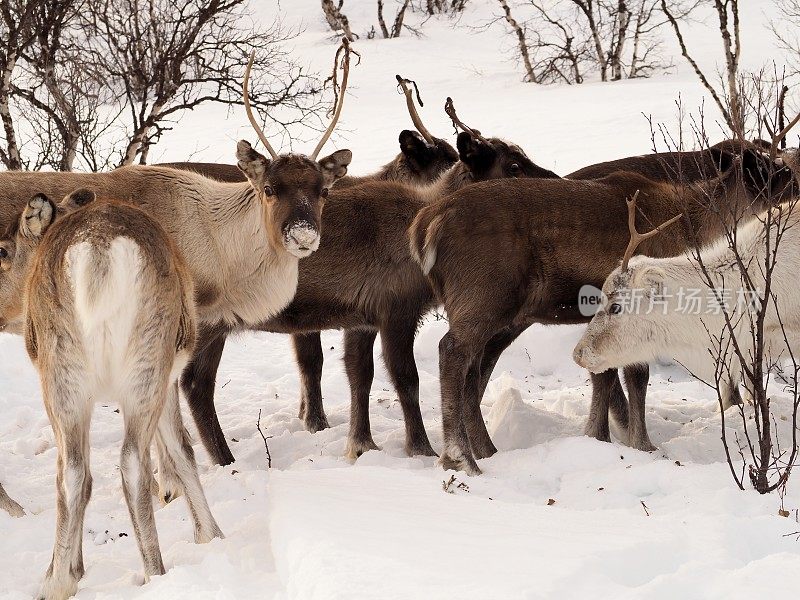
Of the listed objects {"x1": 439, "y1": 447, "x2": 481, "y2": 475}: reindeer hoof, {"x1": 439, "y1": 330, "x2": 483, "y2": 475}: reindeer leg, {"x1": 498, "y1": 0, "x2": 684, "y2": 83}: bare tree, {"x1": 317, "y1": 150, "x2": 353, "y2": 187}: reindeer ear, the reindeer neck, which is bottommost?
{"x1": 439, "y1": 447, "x2": 481, "y2": 475}: reindeer hoof

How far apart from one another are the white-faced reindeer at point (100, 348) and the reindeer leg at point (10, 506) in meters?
1.31

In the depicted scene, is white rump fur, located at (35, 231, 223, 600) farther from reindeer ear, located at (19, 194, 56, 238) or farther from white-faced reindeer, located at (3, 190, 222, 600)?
reindeer ear, located at (19, 194, 56, 238)

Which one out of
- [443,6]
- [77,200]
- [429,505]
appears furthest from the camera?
[443,6]

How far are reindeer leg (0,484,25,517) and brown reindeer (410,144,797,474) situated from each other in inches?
93.1

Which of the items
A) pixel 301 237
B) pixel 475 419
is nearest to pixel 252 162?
pixel 301 237

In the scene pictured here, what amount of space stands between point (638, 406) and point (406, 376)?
1535 millimetres

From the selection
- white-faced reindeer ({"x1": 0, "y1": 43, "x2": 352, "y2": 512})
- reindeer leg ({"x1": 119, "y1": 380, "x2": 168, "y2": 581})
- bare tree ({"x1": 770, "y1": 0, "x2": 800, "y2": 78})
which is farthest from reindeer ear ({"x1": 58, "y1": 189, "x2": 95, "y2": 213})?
bare tree ({"x1": 770, "y1": 0, "x2": 800, "y2": 78})

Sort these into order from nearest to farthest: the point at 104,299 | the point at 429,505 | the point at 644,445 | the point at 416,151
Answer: the point at 104,299
the point at 429,505
the point at 644,445
the point at 416,151

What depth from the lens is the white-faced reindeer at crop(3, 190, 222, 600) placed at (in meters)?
4.08

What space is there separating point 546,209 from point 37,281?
3158 millimetres

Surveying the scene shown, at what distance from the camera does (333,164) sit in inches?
240

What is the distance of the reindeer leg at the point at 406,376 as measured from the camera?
22.2ft

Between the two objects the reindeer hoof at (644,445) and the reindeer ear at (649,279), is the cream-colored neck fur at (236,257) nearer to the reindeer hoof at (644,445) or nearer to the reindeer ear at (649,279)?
the reindeer ear at (649,279)

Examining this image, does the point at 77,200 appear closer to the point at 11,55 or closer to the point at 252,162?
the point at 252,162
